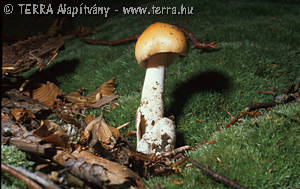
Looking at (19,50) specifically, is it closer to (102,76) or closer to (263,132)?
(102,76)

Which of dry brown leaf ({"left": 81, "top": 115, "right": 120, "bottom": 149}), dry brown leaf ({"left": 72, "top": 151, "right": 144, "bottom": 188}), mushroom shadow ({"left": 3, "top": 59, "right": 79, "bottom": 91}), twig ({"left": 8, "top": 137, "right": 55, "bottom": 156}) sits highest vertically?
mushroom shadow ({"left": 3, "top": 59, "right": 79, "bottom": 91})

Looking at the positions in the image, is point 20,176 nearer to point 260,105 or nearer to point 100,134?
point 100,134

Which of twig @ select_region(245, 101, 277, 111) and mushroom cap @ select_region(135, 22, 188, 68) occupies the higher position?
mushroom cap @ select_region(135, 22, 188, 68)

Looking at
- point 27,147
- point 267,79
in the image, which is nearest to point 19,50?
point 27,147

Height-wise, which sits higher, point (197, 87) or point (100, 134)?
point (197, 87)

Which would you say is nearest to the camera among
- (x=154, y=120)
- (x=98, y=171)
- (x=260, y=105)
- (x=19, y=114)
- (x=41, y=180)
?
(x=41, y=180)

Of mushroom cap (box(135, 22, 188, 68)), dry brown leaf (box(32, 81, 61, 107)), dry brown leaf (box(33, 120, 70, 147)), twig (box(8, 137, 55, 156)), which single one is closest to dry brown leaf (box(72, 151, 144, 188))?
dry brown leaf (box(33, 120, 70, 147))

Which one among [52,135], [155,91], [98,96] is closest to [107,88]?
[98,96]

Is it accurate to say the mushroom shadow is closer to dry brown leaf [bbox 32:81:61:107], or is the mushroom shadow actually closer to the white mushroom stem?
dry brown leaf [bbox 32:81:61:107]
